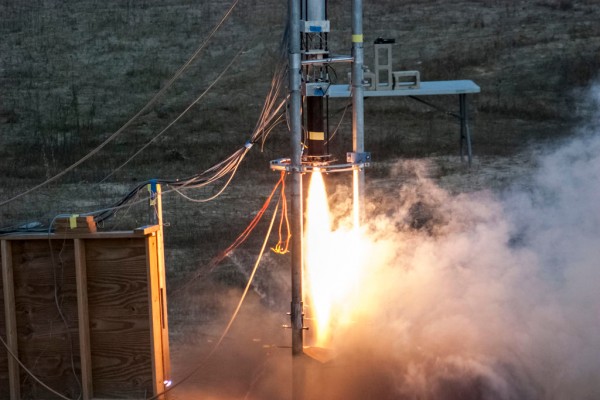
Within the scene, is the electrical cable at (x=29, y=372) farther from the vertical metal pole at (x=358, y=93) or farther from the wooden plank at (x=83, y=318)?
the vertical metal pole at (x=358, y=93)

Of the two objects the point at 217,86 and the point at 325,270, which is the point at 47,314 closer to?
the point at 325,270

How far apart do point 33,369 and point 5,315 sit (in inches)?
22.7

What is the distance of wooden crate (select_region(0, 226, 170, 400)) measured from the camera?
7.65 meters

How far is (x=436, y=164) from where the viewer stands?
19.1 meters

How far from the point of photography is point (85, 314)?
303 inches

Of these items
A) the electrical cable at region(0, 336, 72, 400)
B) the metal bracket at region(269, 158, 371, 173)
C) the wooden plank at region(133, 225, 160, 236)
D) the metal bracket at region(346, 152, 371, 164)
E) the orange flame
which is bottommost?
the electrical cable at region(0, 336, 72, 400)

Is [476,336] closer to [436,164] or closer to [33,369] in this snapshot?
[33,369]

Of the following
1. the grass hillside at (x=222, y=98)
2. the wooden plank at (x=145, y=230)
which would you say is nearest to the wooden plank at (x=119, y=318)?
the wooden plank at (x=145, y=230)

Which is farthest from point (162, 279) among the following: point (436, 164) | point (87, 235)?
point (436, 164)

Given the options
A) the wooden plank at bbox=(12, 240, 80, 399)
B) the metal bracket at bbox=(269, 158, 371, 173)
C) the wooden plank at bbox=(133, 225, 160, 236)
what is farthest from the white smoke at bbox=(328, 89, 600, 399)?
the wooden plank at bbox=(12, 240, 80, 399)

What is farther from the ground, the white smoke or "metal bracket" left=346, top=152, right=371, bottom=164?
"metal bracket" left=346, top=152, right=371, bottom=164

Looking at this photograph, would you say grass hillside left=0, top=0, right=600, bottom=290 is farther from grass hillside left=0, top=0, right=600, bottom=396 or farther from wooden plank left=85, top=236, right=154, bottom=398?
wooden plank left=85, top=236, right=154, bottom=398

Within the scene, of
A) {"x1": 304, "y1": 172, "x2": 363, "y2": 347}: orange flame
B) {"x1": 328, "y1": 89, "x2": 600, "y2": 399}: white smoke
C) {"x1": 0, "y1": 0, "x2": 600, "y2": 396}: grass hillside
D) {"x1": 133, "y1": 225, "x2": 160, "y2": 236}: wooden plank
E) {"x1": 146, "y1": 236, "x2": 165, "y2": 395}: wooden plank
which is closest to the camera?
{"x1": 133, "y1": 225, "x2": 160, "y2": 236}: wooden plank

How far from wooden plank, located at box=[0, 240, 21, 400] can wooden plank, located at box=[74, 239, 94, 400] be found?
2.17 ft
